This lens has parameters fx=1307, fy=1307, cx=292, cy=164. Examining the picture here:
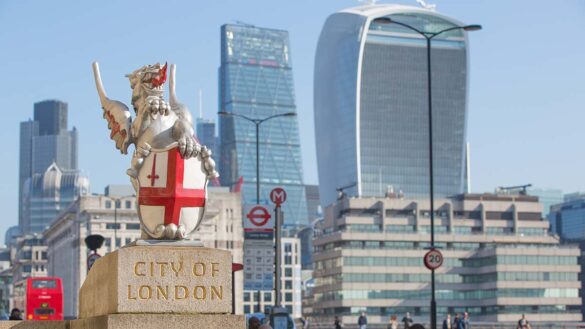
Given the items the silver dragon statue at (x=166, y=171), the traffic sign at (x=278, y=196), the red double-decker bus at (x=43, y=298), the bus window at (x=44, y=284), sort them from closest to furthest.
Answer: the silver dragon statue at (x=166, y=171) → the traffic sign at (x=278, y=196) → the red double-decker bus at (x=43, y=298) → the bus window at (x=44, y=284)

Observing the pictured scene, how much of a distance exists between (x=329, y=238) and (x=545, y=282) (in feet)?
108

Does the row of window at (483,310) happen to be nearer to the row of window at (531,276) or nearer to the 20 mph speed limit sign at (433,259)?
the row of window at (531,276)

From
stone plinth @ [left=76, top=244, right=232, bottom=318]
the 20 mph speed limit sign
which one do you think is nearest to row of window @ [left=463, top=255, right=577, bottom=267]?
the 20 mph speed limit sign

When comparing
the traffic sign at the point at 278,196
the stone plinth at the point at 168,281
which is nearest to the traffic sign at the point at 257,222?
the traffic sign at the point at 278,196

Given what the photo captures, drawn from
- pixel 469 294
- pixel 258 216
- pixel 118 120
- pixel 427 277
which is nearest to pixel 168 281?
pixel 118 120

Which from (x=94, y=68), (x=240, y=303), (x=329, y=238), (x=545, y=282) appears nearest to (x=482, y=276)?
(x=545, y=282)

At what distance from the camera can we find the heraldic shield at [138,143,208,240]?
1446 cm

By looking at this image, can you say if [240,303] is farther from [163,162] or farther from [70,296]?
[163,162]

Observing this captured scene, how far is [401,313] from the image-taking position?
19162cm

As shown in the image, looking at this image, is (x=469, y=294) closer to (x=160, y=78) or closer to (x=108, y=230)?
(x=108, y=230)

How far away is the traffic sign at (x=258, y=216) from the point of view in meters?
40.4

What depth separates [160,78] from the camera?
15195 mm

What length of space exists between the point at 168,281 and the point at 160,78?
2683mm

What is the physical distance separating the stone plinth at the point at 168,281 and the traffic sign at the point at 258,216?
26334mm
